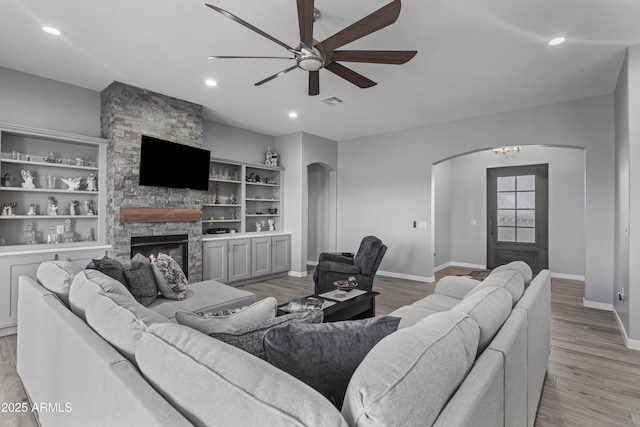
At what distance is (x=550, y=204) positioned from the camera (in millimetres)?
6445

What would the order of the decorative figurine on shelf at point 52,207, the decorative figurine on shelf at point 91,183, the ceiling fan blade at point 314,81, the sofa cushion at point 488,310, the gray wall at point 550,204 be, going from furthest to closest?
1. the gray wall at point 550,204
2. the decorative figurine on shelf at point 91,183
3. the decorative figurine on shelf at point 52,207
4. the ceiling fan blade at point 314,81
5. the sofa cushion at point 488,310

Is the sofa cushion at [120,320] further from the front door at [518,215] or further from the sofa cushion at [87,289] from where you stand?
the front door at [518,215]

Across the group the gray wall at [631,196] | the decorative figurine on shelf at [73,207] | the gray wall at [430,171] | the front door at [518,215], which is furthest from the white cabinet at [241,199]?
the gray wall at [631,196]

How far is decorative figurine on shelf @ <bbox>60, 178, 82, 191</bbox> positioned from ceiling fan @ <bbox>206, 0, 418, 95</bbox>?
9.67 feet

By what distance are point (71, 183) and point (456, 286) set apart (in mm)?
4794

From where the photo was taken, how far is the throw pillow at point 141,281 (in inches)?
108

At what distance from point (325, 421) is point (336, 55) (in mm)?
2705

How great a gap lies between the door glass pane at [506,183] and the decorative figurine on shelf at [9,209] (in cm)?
827

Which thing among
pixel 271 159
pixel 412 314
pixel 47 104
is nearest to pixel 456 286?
pixel 412 314

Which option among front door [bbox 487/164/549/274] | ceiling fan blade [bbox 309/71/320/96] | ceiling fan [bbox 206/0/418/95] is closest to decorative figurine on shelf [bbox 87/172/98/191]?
ceiling fan [bbox 206/0/418/95]

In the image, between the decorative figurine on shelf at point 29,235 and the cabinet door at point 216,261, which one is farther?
the cabinet door at point 216,261

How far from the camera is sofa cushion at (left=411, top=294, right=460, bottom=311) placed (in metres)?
2.73

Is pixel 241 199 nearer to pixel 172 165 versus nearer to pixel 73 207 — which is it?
pixel 172 165

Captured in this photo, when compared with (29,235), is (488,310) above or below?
below
